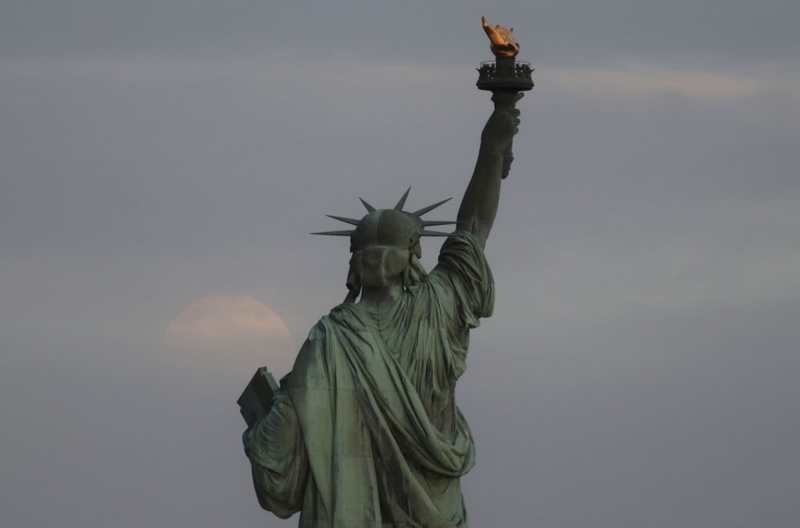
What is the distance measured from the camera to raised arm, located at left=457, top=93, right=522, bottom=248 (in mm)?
55781

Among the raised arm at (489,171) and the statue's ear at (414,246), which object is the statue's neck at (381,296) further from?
the raised arm at (489,171)

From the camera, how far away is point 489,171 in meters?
55.9

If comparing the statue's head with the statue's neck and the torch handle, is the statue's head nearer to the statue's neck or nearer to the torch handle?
the statue's neck

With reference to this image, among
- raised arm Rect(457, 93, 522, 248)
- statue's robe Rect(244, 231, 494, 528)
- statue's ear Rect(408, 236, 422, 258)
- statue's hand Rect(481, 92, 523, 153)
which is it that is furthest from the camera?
statue's hand Rect(481, 92, 523, 153)

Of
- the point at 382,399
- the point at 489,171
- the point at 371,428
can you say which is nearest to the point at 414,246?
the point at 489,171

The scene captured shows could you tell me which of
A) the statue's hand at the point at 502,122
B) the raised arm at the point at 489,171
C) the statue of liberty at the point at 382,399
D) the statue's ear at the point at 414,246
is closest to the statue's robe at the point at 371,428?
→ the statue of liberty at the point at 382,399

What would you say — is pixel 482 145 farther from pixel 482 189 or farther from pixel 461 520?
pixel 461 520

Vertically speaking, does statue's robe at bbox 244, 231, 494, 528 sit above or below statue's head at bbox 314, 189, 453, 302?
below

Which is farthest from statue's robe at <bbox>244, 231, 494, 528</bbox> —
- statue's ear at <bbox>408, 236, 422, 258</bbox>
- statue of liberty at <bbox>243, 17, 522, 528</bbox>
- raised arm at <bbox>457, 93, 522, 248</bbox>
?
raised arm at <bbox>457, 93, 522, 248</bbox>

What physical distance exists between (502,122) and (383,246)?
2078 mm

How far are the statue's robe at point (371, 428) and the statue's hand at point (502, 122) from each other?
6.15 ft

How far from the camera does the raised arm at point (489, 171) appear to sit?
55.8m

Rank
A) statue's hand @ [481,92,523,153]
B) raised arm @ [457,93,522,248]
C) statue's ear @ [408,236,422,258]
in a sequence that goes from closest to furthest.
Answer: statue's ear @ [408,236,422,258] < raised arm @ [457,93,522,248] < statue's hand @ [481,92,523,153]

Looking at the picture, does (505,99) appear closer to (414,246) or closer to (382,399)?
(414,246)
